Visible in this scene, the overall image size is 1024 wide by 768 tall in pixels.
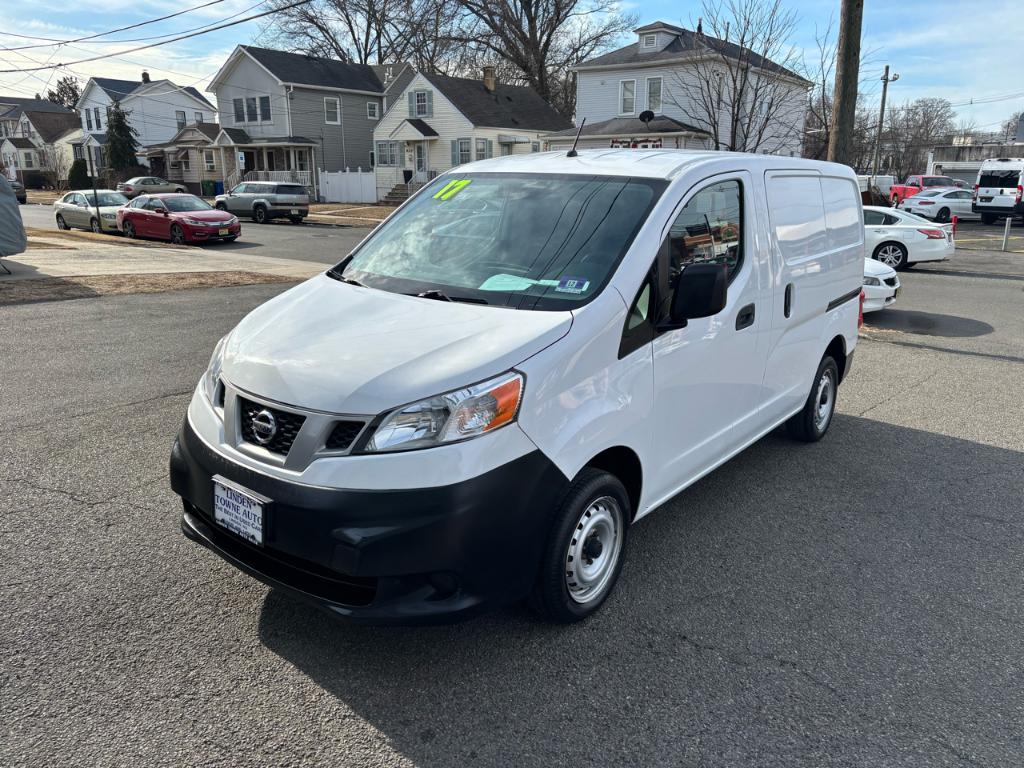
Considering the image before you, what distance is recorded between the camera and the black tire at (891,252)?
16656 mm

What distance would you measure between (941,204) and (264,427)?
36.7 m

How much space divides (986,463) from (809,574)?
2.48 metres

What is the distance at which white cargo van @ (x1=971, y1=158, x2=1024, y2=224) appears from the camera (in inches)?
1291

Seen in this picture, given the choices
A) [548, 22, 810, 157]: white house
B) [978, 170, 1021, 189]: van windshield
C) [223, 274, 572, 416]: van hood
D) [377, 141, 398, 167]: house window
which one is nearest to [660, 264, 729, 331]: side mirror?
[223, 274, 572, 416]: van hood

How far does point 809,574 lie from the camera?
12.5 feet

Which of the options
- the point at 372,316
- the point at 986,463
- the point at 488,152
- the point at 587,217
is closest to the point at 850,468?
the point at 986,463

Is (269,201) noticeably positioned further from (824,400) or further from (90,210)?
(824,400)

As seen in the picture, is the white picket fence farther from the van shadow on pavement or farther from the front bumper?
the front bumper

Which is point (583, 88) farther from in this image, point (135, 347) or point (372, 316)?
point (372, 316)

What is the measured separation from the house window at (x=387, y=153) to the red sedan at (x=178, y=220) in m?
22.6

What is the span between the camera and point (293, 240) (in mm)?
23844

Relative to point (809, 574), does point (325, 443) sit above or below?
above

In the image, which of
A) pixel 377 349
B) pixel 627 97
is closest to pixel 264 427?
pixel 377 349

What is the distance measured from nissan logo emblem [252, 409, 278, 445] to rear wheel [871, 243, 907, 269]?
55.5ft
